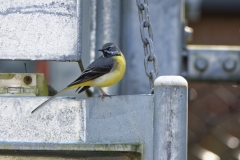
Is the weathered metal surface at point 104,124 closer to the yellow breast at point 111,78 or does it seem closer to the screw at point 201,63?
the screw at point 201,63

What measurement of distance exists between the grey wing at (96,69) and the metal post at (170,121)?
1.04m

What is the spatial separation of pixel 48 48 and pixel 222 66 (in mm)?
888

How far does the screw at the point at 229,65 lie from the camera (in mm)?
3646

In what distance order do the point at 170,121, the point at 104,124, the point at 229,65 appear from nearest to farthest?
the point at 170,121, the point at 104,124, the point at 229,65

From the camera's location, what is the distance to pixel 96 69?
167 inches

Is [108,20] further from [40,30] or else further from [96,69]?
[96,69]

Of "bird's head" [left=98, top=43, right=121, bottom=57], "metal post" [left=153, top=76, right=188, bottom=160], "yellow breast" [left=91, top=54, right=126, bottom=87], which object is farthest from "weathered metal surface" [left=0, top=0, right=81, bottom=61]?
"yellow breast" [left=91, top=54, right=126, bottom=87]

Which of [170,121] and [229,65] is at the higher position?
[229,65]

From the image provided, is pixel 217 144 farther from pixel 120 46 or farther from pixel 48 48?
pixel 48 48

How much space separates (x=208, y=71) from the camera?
3670 mm

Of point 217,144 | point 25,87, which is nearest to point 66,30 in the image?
point 25,87

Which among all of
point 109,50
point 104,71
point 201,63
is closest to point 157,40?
point 201,63

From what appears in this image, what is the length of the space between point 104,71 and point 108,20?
31.1 inches

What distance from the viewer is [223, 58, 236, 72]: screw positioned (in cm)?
365
